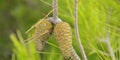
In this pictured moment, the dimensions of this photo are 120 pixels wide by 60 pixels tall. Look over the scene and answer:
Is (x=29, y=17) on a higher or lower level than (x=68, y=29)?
higher

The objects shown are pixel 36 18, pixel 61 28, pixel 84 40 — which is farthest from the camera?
pixel 36 18

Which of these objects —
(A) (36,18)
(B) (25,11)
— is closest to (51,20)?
(A) (36,18)

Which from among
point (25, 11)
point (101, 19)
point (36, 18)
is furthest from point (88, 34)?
point (25, 11)

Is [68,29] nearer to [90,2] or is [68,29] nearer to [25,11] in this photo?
[90,2]

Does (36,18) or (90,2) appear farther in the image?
(36,18)

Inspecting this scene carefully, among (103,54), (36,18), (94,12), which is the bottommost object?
(103,54)

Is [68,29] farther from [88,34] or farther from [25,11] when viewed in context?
[25,11]

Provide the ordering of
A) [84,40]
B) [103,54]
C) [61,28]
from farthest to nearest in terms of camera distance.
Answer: [84,40], [103,54], [61,28]

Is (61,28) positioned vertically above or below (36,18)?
below

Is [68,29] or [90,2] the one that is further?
[90,2]
